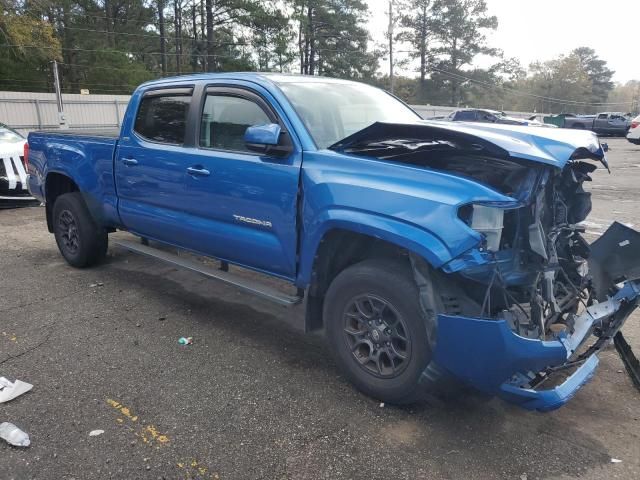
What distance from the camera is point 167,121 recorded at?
186 inches

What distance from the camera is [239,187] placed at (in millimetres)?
3850

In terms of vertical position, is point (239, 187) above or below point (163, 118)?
below

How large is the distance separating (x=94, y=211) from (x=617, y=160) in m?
18.6

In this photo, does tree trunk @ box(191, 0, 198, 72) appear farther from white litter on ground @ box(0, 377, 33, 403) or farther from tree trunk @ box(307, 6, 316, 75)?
white litter on ground @ box(0, 377, 33, 403)

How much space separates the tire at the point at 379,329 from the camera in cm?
296

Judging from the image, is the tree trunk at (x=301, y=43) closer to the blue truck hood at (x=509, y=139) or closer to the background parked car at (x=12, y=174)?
the background parked car at (x=12, y=174)

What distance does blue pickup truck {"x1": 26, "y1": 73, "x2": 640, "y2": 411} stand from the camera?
2.76m

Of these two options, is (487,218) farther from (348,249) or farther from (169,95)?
(169,95)

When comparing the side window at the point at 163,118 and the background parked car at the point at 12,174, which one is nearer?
the side window at the point at 163,118

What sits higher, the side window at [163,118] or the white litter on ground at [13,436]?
the side window at [163,118]

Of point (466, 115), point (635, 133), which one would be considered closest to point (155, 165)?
point (635, 133)

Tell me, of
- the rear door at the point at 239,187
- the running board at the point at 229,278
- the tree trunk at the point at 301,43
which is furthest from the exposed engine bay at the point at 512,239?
Result: the tree trunk at the point at 301,43

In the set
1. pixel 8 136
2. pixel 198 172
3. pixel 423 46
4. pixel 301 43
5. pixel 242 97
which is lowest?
pixel 198 172

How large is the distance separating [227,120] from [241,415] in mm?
2242
